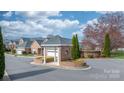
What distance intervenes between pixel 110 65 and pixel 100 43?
771mm

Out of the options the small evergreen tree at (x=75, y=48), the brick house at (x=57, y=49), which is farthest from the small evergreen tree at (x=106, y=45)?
the brick house at (x=57, y=49)

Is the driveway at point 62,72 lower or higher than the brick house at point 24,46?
lower

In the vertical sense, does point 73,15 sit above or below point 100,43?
above

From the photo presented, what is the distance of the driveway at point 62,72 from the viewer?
14.0m

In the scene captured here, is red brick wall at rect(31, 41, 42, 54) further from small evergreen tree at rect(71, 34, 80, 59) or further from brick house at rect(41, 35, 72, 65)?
small evergreen tree at rect(71, 34, 80, 59)

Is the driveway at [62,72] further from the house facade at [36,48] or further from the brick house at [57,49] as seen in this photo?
the brick house at [57,49]

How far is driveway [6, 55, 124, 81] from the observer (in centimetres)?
1397

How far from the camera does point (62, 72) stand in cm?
1413
